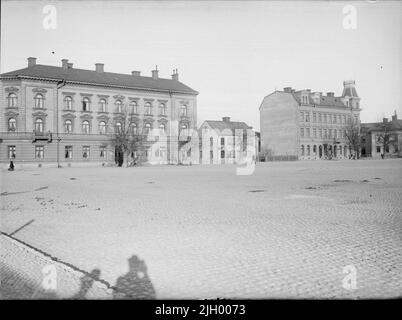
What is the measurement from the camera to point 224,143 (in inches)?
2916

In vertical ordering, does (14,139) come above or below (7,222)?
above

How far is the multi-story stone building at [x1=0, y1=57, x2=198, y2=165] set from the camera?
4794cm

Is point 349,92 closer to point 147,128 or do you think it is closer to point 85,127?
point 147,128

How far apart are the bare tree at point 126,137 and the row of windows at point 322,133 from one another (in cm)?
3316

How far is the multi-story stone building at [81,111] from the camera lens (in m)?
47.9

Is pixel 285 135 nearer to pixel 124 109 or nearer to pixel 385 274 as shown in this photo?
pixel 124 109

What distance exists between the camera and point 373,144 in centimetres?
9069

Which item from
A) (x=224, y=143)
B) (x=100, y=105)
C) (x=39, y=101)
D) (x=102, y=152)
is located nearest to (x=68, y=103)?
(x=39, y=101)

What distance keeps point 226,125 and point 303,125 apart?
1474 centimetres

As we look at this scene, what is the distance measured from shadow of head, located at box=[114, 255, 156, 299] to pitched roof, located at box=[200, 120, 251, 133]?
69275 mm

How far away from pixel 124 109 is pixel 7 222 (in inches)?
1849
